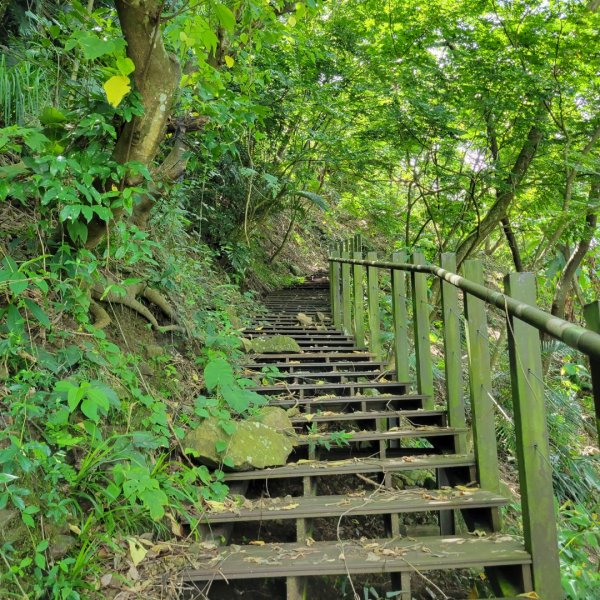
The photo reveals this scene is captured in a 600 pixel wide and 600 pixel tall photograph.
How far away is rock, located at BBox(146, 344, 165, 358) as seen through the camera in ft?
10.6

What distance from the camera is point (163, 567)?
1.92 metres

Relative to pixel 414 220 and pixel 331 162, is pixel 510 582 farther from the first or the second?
pixel 414 220

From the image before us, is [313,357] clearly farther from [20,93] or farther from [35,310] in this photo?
[20,93]

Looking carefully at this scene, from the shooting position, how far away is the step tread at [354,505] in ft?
7.25

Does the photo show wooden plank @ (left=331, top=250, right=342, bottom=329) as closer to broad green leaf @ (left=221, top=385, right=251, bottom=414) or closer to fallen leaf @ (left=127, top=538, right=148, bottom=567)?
broad green leaf @ (left=221, top=385, right=251, bottom=414)

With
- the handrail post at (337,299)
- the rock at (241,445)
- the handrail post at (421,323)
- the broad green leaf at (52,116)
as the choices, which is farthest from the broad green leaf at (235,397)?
the handrail post at (337,299)

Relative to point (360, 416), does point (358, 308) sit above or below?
above

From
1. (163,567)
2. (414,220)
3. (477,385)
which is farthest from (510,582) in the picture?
(414,220)

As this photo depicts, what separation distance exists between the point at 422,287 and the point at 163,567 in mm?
2624

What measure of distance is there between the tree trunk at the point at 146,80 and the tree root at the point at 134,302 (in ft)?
1.70

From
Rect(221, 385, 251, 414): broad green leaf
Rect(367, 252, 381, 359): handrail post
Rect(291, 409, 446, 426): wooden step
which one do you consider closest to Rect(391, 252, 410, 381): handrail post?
Rect(291, 409, 446, 426): wooden step

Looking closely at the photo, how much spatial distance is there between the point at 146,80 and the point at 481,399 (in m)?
2.42

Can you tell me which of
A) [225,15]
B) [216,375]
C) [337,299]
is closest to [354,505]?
[216,375]

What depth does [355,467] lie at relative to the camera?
263 centimetres
